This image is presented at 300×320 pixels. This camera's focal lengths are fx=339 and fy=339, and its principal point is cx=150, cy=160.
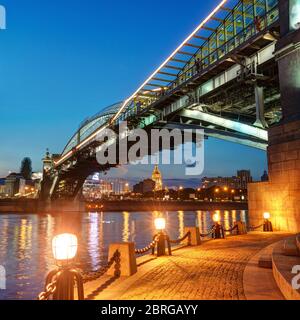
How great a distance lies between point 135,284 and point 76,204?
8903cm

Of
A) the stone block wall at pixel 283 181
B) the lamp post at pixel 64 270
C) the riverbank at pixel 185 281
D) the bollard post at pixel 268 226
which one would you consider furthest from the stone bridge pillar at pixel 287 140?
the lamp post at pixel 64 270

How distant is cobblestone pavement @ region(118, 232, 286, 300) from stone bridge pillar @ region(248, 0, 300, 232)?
611 cm

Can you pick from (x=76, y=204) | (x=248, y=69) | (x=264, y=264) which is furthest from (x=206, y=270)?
(x=76, y=204)

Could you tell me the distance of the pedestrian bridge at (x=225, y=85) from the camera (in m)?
23.1

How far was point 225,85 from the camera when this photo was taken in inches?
1057

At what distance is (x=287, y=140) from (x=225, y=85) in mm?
10079

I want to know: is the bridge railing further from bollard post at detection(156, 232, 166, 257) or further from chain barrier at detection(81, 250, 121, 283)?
chain barrier at detection(81, 250, 121, 283)

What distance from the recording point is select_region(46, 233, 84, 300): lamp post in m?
5.76

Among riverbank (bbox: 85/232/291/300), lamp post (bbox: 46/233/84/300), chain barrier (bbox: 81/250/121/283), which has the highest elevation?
lamp post (bbox: 46/233/84/300)

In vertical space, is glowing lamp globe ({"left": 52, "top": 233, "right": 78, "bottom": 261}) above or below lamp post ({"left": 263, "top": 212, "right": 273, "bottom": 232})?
above

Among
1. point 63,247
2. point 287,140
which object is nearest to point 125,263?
point 63,247

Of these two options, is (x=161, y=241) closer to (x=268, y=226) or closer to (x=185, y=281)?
(x=185, y=281)

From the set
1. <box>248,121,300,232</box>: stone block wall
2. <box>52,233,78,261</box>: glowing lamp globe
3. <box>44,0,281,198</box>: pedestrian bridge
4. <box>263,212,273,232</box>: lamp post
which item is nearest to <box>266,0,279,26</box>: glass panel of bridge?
<box>44,0,281,198</box>: pedestrian bridge

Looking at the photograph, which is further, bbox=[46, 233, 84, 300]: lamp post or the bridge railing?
the bridge railing
